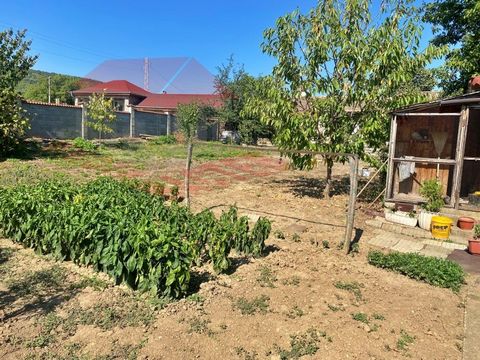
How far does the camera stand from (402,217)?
312 inches

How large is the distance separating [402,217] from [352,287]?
370 cm

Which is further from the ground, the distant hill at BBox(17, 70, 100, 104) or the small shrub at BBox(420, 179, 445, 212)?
the distant hill at BBox(17, 70, 100, 104)

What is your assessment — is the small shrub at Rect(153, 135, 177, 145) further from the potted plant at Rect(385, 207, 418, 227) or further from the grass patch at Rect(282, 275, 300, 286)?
the grass patch at Rect(282, 275, 300, 286)

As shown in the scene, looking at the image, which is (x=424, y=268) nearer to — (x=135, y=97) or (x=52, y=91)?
(x=135, y=97)

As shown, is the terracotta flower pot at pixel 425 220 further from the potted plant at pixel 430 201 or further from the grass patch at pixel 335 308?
the grass patch at pixel 335 308

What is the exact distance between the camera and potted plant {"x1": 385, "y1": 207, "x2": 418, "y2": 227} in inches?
309

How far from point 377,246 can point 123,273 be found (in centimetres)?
432

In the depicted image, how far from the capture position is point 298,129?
9406mm

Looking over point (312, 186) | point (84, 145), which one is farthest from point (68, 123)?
point (312, 186)

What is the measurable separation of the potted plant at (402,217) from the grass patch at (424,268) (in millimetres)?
2271

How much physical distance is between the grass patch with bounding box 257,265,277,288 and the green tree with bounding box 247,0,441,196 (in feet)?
15.6

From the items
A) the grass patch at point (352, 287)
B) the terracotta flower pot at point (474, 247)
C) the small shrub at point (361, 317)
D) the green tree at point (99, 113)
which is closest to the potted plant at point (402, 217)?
the terracotta flower pot at point (474, 247)

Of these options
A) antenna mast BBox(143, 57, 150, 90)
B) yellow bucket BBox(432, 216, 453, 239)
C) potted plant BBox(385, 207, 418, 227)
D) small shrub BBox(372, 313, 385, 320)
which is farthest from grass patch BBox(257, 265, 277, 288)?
antenna mast BBox(143, 57, 150, 90)

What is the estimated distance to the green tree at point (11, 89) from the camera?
13.9 m
